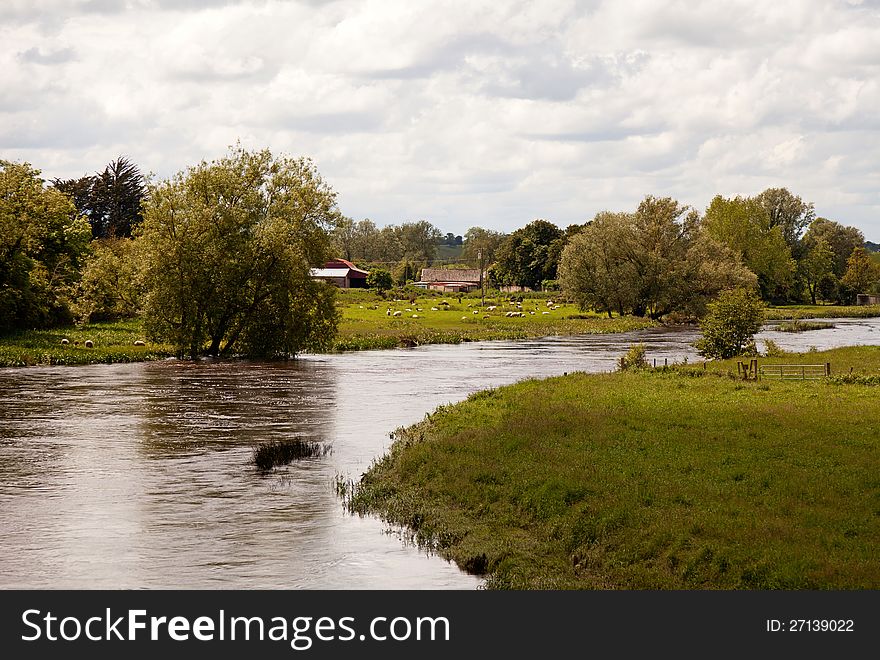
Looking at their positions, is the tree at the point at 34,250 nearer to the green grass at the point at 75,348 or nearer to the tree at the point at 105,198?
the green grass at the point at 75,348

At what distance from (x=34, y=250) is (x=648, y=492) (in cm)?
6103

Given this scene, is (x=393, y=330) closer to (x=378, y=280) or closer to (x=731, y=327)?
(x=731, y=327)

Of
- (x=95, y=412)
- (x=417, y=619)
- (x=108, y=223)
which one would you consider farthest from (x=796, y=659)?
(x=108, y=223)

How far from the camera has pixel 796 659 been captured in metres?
13.0

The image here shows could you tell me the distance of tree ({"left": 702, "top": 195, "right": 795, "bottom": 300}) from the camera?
156 meters

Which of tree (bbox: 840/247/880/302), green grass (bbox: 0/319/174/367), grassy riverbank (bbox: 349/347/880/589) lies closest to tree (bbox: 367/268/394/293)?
tree (bbox: 840/247/880/302)

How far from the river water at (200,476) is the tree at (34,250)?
532 inches

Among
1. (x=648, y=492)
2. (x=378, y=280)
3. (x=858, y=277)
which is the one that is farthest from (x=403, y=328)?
(x=858, y=277)

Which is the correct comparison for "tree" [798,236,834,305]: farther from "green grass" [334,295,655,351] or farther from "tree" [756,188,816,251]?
"green grass" [334,295,655,351]

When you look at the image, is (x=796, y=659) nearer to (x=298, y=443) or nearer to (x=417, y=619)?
(x=417, y=619)

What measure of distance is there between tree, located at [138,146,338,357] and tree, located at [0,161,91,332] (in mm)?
10091

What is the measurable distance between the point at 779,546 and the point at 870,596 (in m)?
2.19

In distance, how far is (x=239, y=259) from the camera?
209 ft

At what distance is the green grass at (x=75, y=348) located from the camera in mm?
58875
